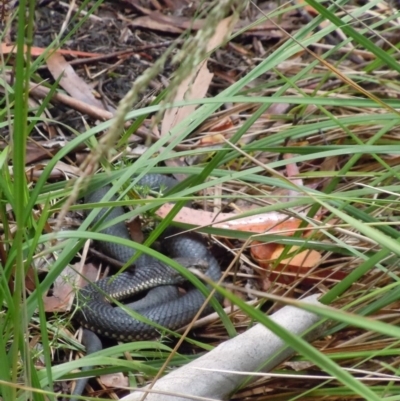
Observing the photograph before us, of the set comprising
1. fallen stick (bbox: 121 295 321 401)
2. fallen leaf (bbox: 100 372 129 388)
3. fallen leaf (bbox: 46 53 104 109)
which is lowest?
fallen leaf (bbox: 100 372 129 388)

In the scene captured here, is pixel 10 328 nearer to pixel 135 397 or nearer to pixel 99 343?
pixel 135 397

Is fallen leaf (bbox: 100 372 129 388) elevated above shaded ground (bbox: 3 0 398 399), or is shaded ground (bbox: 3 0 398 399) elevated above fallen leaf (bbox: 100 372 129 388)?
shaded ground (bbox: 3 0 398 399)

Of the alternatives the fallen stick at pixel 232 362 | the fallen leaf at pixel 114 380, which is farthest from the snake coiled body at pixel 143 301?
the fallen stick at pixel 232 362

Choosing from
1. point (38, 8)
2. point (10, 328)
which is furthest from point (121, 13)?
point (10, 328)

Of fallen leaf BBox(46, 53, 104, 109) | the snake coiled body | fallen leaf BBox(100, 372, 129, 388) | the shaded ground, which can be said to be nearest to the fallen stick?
fallen leaf BBox(100, 372, 129, 388)

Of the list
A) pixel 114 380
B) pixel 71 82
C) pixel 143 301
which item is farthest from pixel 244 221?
pixel 71 82

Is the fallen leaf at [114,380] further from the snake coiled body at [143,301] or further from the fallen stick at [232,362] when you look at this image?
the fallen stick at [232,362]

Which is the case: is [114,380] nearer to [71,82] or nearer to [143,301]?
[143,301]

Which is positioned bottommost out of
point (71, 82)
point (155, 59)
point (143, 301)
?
point (143, 301)

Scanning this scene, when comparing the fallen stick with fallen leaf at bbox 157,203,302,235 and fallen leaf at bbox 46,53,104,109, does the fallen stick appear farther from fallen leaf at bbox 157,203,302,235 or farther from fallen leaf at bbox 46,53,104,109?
fallen leaf at bbox 46,53,104,109

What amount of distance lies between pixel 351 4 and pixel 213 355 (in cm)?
266

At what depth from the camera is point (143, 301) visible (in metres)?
2.57

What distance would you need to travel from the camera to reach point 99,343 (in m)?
2.15

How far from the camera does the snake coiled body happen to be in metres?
2.28
